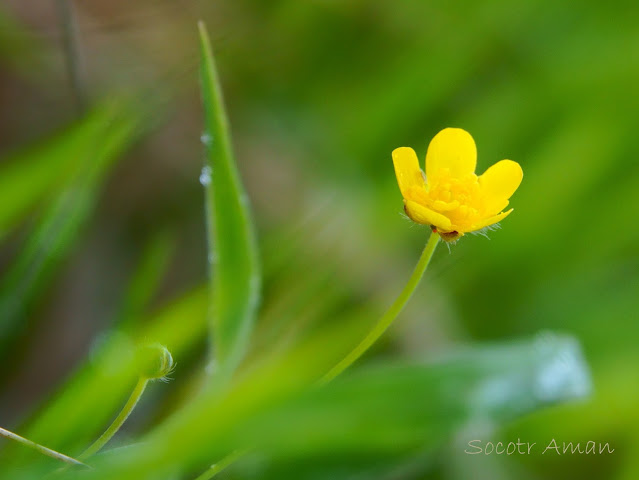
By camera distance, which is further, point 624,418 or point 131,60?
point 131,60

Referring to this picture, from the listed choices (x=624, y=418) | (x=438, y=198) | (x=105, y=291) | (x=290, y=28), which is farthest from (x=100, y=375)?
(x=290, y=28)

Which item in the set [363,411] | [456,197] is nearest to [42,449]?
[363,411]

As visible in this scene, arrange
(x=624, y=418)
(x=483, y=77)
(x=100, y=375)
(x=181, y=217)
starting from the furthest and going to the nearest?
(x=483, y=77) < (x=181, y=217) < (x=624, y=418) < (x=100, y=375)

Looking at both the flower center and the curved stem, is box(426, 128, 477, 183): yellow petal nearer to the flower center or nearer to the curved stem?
the flower center

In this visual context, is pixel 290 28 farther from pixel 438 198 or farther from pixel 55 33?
pixel 438 198

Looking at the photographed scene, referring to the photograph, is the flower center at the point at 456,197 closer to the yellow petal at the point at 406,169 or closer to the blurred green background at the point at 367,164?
the yellow petal at the point at 406,169

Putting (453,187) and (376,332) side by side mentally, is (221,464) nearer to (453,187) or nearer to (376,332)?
(376,332)

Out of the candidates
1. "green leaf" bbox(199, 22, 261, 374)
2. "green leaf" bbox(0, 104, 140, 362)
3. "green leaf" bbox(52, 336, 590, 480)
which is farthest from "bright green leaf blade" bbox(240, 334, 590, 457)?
"green leaf" bbox(0, 104, 140, 362)

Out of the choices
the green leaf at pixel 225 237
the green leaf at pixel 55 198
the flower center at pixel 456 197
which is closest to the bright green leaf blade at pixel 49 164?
the green leaf at pixel 55 198
